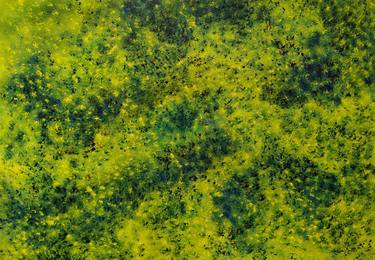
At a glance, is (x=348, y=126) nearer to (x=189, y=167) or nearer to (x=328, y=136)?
(x=328, y=136)

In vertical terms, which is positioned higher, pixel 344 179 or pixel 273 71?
pixel 273 71

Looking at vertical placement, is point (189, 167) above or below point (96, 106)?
below

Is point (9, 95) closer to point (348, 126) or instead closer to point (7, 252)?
point (7, 252)

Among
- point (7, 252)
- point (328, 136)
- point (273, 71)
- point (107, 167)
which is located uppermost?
point (273, 71)

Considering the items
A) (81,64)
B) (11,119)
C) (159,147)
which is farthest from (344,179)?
(11,119)

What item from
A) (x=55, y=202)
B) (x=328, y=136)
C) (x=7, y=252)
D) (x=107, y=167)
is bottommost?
(x=7, y=252)

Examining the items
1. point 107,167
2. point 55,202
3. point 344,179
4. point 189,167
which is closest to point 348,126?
point 344,179
